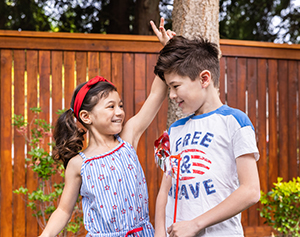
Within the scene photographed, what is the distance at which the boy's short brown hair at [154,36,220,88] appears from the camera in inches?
53.2

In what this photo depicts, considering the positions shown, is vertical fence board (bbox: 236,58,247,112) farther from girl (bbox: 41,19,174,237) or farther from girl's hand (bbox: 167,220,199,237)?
girl's hand (bbox: 167,220,199,237)

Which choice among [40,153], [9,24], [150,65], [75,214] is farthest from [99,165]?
[9,24]

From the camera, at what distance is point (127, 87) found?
12.7ft

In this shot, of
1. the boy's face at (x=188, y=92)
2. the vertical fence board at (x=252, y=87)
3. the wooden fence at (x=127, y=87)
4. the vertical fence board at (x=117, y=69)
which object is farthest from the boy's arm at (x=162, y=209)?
the vertical fence board at (x=252, y=87)

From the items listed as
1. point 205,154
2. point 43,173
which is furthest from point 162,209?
point 43,173

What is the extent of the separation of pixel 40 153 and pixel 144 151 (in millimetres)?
1340

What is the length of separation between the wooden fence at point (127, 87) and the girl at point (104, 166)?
2.00m

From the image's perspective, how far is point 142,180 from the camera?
181 cm

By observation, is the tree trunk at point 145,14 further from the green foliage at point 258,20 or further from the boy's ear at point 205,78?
the boy's ear at point 205,78

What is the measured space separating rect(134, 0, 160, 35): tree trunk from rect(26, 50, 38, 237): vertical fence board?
2.10 meters

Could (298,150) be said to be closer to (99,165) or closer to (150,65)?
(150,65)

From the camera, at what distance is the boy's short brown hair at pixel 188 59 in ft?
4.43

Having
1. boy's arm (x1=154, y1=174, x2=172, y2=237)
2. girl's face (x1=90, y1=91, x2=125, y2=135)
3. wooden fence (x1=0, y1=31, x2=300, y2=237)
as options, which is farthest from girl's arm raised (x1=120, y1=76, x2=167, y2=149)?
wooden fence (x1=0, y1=31, x2=300, y2=237)

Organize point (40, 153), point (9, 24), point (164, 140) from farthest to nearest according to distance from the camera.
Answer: point (9, 24) < point (40, 153) < point (164, 140)
